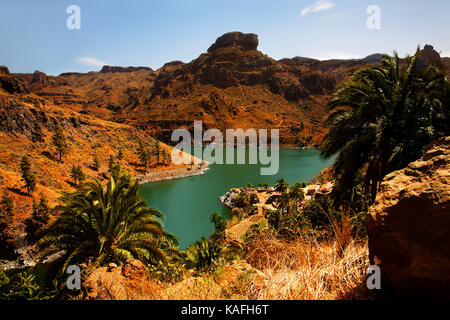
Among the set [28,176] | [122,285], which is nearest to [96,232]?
[122,285]

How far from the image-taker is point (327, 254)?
3230 mm

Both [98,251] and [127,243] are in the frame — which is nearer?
[98,251]

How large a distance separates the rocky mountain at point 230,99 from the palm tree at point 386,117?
360 feet

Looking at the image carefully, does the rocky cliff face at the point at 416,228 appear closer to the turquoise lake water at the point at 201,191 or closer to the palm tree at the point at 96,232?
the palm tree at the point at 96,232

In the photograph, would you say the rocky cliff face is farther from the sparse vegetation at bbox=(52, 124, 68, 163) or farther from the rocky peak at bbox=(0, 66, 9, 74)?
the rocky peak at bbox=(0, 66, 9, 74)

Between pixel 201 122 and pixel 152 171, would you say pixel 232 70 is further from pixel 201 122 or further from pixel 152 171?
pixel 152 171

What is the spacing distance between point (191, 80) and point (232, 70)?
3220 cm

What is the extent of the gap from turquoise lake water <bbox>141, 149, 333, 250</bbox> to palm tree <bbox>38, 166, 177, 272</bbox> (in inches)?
612

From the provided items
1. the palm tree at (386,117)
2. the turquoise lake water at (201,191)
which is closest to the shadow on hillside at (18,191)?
the turquoise lake water at (201,191)

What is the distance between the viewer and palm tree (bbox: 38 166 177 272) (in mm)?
6961

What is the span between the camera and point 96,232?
7.09 metres

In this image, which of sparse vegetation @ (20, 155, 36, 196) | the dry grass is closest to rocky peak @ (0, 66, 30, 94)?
sparse vegetation @ (20, 155, 36, 196)
